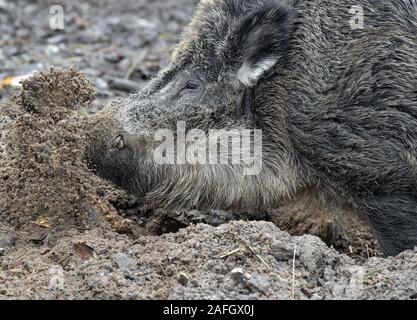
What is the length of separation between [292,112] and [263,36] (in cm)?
55

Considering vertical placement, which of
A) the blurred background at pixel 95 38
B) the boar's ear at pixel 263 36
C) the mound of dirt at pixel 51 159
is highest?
the boar's ear at pixel 263 36

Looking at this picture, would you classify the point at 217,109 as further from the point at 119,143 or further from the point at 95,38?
the point at 95,38

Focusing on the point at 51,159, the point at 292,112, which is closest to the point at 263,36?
the point at 292,112

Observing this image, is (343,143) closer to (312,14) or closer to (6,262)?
(312,14)

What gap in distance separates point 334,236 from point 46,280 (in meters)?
2.56

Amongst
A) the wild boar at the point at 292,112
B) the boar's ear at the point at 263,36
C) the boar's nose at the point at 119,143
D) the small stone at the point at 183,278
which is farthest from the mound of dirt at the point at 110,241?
the boar's ear at the point at 263,36

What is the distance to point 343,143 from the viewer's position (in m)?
5.86

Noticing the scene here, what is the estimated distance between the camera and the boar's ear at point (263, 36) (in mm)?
5914

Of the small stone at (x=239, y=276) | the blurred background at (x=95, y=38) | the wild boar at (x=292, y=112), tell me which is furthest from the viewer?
the blurred background at (x=95, y=38)

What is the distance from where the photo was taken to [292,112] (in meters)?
5.97

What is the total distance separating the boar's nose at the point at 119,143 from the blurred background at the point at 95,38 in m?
2.55

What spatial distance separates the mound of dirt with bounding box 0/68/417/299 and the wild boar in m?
0.30

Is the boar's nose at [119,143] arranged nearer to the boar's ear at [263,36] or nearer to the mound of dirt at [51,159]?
the mound of dirt at [51,159]

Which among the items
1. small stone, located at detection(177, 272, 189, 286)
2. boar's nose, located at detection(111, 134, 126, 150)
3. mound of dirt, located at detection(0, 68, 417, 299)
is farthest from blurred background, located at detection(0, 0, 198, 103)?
small stone, located at detection(177, 272, 189, 286)
